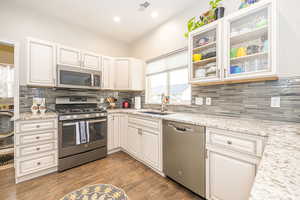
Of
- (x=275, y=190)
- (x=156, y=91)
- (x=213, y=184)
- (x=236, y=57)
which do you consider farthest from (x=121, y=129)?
(x=275, y=190)

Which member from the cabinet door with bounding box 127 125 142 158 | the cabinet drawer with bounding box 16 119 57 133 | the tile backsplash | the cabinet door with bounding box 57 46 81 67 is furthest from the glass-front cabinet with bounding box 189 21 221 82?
the cabinet drawer with bounding box 16 119 57 133

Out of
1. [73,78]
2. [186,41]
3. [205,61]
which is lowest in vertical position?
[73,78]

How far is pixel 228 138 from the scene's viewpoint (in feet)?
4.18

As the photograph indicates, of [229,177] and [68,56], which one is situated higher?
[68,56]

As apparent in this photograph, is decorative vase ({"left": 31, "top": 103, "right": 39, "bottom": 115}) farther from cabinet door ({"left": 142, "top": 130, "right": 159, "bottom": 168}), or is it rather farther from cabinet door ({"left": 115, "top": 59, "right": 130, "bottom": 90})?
cabinet door ({"left": 142, "top": 130, "right": 159, "bottom": 168})

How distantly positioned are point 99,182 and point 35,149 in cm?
114

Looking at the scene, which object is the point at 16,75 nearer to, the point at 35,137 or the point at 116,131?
the point at 35,137

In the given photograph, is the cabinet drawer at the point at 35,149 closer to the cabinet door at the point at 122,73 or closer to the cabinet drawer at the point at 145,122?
the cabinet drawer at the point at 145,122

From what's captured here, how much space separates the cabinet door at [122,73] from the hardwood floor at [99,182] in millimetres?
1792

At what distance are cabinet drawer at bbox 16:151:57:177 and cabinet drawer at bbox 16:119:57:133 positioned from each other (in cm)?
43

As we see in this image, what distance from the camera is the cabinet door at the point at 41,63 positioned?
2174 millimetres

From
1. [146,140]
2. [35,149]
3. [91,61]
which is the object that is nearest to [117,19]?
[91,61]

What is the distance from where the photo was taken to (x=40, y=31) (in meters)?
2.52

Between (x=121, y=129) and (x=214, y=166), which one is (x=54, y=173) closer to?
(x=121, y=129)
